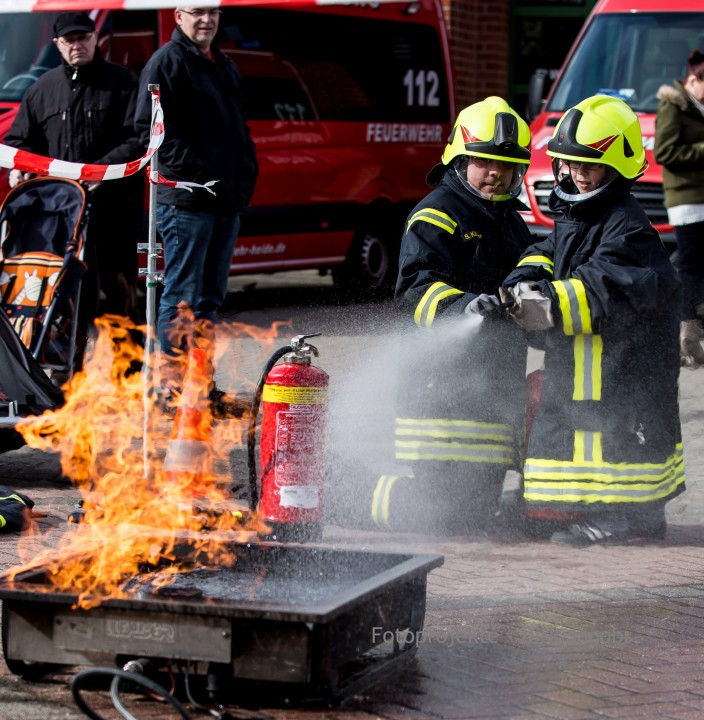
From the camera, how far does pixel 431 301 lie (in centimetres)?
620

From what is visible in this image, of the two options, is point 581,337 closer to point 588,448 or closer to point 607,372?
point 607,372

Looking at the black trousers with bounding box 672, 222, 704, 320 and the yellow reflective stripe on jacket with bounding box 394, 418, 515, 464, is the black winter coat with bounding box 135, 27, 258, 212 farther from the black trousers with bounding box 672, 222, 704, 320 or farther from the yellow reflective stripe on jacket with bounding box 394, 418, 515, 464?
the black trousers with bounding box 672, 222, 704, 320

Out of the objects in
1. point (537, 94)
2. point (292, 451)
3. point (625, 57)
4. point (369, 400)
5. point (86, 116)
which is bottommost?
point (292, 451)

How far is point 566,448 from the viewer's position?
6.21 metres

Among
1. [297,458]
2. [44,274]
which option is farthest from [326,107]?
[297,458]

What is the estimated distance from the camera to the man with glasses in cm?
820

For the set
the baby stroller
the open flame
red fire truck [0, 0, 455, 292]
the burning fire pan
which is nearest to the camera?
the burning fire pan

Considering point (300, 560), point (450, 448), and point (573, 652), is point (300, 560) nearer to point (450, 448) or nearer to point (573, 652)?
point (573, 652)

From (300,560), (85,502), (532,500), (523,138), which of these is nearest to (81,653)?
(300,560)

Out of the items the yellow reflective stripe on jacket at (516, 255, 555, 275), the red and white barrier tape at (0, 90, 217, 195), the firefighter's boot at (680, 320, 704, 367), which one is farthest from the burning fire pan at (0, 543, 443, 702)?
the firefighter's boot at (680, 320, 704, 367)

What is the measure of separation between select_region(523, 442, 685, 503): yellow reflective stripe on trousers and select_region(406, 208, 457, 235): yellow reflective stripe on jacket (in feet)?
3.50

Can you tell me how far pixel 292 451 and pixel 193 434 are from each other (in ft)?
3.60

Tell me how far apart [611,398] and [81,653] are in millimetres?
2775

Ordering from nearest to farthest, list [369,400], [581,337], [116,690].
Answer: [116,690] → [581,337] → [369,400]
